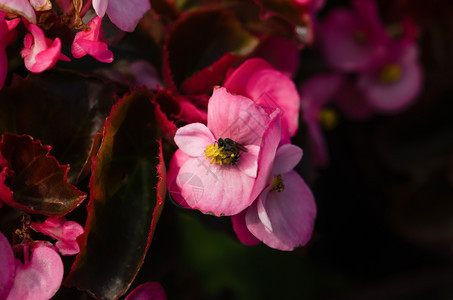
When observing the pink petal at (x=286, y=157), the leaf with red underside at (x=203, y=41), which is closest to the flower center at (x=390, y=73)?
the leaf with red underside at (x=203, y=41)

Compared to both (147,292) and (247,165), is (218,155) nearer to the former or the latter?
(247,165)

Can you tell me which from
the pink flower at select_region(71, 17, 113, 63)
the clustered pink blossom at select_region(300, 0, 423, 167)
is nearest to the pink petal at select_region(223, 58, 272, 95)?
the pink flower at select_region(71, 17, 113, 63)

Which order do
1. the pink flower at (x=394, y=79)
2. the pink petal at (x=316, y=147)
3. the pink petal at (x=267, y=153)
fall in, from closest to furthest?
the pink petal at (x=267, y=153) → the pink petal at (x=316, y=147) → the pink flower at (x=394, y=79)

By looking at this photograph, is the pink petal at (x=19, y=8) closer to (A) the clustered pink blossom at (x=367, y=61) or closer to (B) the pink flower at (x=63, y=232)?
(B) the pink flower at (x=63, y=232)

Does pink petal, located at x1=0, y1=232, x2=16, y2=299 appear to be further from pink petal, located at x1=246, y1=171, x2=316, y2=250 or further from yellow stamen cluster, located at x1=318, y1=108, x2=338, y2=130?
yellow stamen cluster, located at x1=318, y1=108, x2=338, y2=130

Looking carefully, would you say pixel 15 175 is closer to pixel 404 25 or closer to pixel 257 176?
pixel 257 176

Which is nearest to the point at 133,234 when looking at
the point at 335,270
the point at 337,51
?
the point at 337,51
